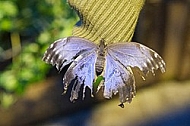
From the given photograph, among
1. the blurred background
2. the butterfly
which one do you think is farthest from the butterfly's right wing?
the blurred background

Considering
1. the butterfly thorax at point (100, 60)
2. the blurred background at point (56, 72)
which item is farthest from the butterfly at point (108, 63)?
the blurred background at point (56, 72)

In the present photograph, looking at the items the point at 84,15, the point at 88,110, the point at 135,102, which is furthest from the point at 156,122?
the point at 84,15

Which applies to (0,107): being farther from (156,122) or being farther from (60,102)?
(156,122)

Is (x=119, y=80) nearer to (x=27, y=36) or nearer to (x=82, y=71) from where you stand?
(x=82, y=71)

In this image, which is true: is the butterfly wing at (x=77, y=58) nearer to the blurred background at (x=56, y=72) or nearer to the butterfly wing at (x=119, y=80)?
the butterfly wing at (x=119, y=80)

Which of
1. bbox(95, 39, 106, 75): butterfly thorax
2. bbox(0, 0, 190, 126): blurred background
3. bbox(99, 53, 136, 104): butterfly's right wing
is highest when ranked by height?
bbox(95, 39, 106, 75): butterfly thorax

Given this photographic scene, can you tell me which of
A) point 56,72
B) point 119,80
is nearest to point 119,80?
point 119,80

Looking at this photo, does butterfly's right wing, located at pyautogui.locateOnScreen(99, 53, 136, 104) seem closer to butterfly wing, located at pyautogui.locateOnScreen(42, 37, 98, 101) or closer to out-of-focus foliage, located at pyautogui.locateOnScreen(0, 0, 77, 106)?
butterfly wing, located at pyautogui.locateOnScreen(42, 37, 98, 101)
